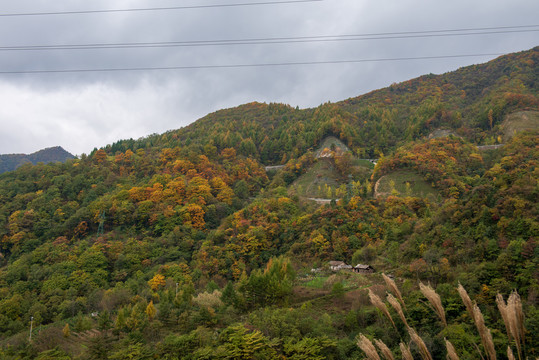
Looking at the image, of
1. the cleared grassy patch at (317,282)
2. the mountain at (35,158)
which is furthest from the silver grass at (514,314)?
the mountain at (35,158)

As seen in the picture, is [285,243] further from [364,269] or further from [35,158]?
[35,158]

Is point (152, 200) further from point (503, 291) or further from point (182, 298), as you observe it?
point (503, 291)

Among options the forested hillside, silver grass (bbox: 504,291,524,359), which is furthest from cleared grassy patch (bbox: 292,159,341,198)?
silver grass (bbox: 504,291,524,359)

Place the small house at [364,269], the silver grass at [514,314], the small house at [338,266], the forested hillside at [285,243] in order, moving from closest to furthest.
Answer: the silver grass at [514,314] < the forested hillside at [285,243] < the small house at [364,269] < the small house at [338,266]

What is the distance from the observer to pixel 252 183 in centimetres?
7181

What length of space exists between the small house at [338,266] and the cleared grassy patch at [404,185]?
1944cm

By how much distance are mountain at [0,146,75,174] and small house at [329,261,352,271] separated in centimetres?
14305

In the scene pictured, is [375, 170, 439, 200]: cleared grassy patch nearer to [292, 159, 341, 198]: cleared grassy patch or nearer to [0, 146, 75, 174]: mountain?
[292, 159, 341, 198]: cleared grassy patch

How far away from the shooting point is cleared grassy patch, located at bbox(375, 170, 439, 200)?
50828 mm

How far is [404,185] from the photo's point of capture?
174 ft

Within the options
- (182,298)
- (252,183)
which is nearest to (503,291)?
(182,298)

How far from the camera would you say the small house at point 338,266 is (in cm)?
3422

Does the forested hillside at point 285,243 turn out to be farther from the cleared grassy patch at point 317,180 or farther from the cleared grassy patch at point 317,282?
the cleared grassy patch at point 317,180

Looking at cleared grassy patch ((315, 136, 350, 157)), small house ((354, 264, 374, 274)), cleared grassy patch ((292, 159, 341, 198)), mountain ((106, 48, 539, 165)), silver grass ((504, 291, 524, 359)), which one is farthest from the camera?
cleared grassy patch ((315, 136, 350, 157))
